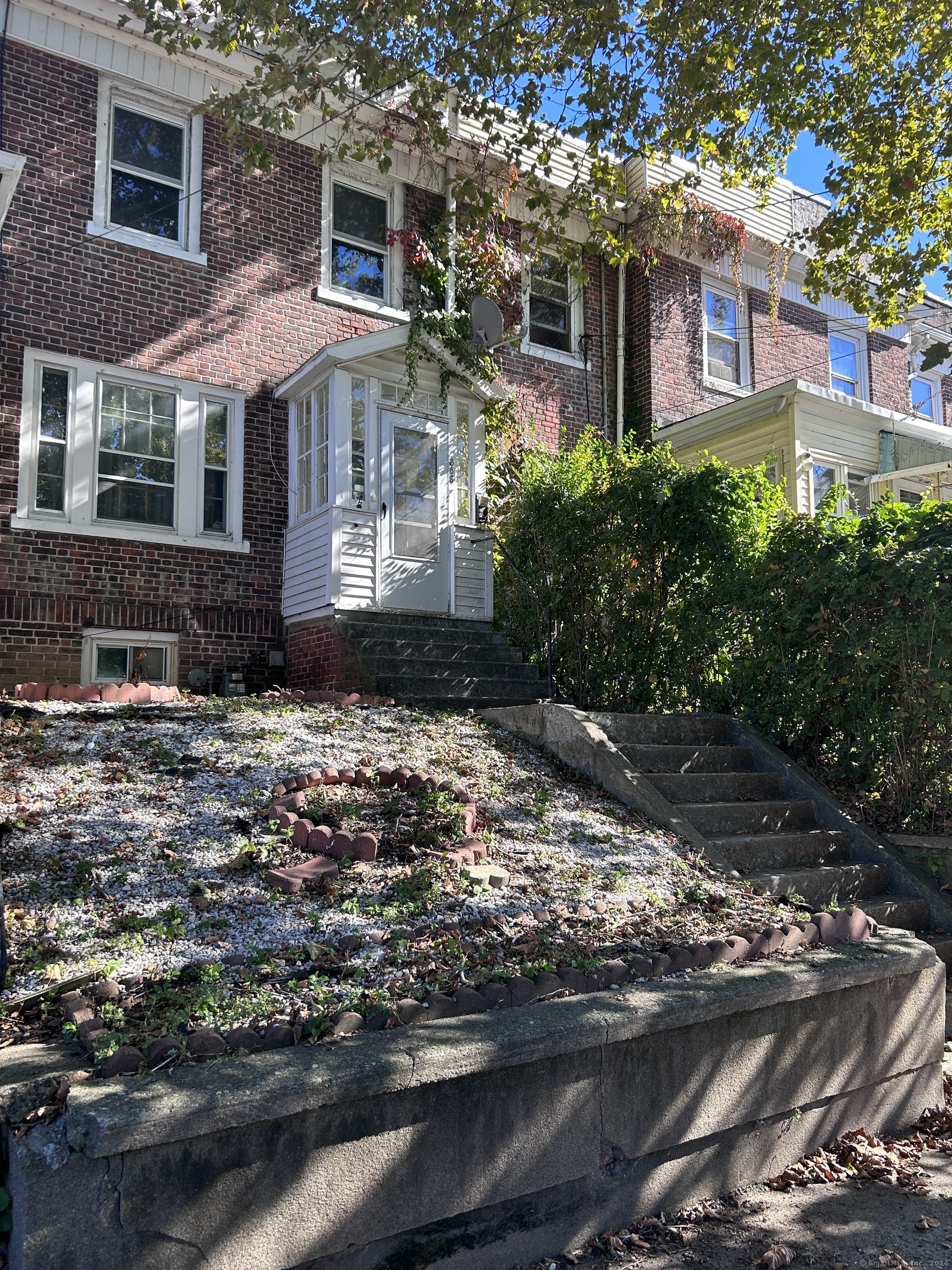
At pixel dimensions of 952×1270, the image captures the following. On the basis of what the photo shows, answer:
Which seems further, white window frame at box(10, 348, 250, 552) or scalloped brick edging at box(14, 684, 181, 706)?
white window frame at box(10, 348, 250, 552)

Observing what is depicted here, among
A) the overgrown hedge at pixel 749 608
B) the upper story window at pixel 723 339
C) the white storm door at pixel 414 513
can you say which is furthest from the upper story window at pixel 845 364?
the white storm door at pixel 414 513

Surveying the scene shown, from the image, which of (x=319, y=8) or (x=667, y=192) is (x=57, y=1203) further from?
(x=667, y=192)

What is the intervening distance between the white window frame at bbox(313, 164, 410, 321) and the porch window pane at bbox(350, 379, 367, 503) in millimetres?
1698

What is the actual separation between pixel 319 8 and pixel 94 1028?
6653 mm

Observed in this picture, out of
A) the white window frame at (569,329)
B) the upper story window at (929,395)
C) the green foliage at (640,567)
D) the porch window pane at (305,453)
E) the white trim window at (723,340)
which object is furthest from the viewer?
the upper story window at (929,395)

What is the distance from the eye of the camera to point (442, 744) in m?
6.56

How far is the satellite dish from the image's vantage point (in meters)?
11.9

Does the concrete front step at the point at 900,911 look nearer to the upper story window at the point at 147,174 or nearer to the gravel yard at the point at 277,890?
the gravel yard at the point at 277,890

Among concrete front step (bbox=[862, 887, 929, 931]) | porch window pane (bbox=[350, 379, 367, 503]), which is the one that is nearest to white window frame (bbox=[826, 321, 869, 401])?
porch window pane (bbox=[350, 379, 367, 503])

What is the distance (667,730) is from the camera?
282 inches

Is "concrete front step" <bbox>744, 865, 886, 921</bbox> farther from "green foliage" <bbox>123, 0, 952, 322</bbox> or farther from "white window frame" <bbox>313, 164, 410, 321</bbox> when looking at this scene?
"white window frame" <bbox>313, 164, 410, 321</bbox>

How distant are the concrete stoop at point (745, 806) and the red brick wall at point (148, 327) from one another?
14.0 feet

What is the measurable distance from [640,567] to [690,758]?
2722mm

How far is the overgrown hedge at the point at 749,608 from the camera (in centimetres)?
634
